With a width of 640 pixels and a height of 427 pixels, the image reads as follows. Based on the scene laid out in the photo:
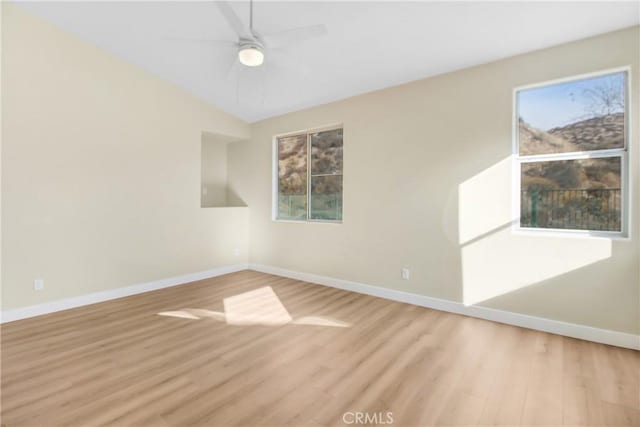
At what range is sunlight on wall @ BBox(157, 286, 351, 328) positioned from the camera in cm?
319

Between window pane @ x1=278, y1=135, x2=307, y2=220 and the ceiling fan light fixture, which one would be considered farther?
window pane @ x1=278, y1=135, x2=307, y2=220

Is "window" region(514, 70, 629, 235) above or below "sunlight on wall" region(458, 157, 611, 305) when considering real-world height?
above

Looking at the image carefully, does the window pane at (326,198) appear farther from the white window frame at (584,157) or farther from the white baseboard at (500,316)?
the white window frame at (584,157)

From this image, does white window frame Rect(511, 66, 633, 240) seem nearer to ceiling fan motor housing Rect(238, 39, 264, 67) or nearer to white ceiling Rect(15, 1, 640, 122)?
white ceiling Rect(15, 1, 640, 122)

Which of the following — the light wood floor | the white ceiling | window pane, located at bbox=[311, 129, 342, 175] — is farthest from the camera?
window pane, located at bbox=[311, 129, 342, 175]

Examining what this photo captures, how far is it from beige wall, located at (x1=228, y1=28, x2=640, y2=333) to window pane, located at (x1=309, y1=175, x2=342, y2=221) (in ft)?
0.66

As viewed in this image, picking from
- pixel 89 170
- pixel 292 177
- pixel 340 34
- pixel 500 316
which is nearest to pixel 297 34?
pixel 340 34

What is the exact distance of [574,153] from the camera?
289cm

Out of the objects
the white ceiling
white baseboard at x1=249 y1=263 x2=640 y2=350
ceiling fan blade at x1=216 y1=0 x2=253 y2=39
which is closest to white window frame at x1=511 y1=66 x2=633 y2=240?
the white ceiling

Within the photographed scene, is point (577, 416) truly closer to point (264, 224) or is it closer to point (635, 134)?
point (635, 134)

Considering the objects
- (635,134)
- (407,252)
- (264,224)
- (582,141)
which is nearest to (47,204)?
(264,224)

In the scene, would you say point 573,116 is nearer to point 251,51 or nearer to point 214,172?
point 251,51

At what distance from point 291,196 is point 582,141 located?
3.82 metres

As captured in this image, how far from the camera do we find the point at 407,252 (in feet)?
12.6
